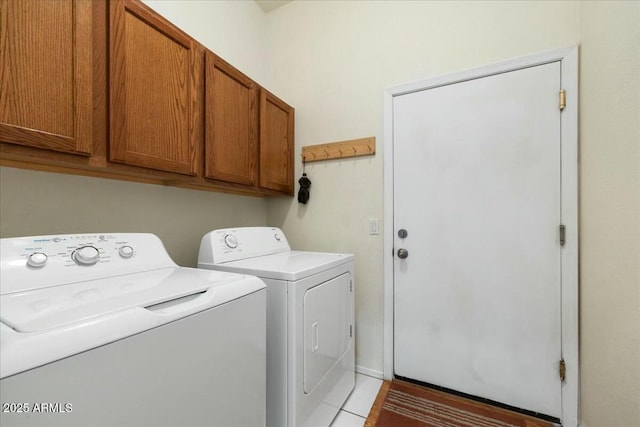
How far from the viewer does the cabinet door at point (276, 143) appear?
73.4 inches

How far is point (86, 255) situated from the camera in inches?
39.6

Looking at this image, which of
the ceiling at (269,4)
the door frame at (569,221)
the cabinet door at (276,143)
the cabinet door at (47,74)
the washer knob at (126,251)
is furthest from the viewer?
the ceiling at (269,4)

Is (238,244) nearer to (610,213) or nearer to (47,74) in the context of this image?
(47,74)

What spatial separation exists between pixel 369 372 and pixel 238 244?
134 cm

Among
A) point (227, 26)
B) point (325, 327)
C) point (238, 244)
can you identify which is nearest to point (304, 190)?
point (238, 244)

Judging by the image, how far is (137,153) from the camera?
1.15m

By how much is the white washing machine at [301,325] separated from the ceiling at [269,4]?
1970 millimetres

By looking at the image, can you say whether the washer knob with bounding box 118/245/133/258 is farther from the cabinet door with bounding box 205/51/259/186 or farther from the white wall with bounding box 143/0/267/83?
the white wall with bounding box 143/0/267/83

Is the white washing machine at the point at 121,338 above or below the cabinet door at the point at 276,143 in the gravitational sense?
below

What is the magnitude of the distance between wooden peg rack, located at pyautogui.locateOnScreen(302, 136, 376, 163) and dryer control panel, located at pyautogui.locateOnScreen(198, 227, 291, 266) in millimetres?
668

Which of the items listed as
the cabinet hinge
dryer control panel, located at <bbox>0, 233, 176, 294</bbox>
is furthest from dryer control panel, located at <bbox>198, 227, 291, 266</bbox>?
the cabinet hinge

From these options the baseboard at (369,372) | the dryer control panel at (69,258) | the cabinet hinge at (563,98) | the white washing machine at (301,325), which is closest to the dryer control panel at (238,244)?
the white washing machine at (301,325)

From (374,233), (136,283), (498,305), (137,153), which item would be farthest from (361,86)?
(136,283)

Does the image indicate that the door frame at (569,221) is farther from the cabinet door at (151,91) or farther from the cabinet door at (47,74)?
the cabinet door at (47,74)
